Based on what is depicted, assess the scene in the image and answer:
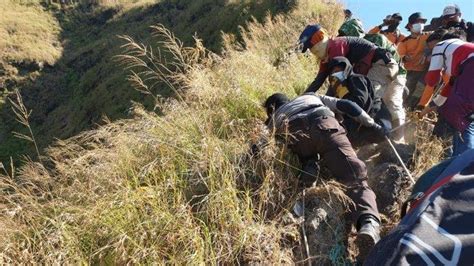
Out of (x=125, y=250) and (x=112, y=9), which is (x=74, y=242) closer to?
(x=125, y=250)

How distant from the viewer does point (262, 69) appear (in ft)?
19.6

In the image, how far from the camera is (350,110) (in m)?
3.32

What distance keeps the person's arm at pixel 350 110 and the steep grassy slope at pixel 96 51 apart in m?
12.1

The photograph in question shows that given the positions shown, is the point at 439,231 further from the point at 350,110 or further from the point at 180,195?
the point at 350,110

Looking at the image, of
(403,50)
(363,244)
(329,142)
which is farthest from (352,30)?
(363,244)

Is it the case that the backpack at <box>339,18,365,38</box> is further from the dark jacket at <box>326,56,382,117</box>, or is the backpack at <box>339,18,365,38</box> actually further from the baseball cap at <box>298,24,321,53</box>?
the dark jacket at <box>326,56,382,117</box>

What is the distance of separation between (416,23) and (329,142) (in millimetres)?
4510

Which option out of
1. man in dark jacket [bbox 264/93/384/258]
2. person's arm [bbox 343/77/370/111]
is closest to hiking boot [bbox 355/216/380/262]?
man in dark jacket [bbox 264/93/384/258]

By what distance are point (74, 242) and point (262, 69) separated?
4.07 meters

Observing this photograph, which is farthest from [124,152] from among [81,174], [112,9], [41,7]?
[41,7]

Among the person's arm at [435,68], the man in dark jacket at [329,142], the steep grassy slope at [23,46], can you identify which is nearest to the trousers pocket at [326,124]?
the man in dark jacket at [329,142]

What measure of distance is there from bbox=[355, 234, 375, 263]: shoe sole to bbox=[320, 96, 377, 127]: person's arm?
109 centimetres

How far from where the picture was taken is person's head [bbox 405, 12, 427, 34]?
21.4 ft

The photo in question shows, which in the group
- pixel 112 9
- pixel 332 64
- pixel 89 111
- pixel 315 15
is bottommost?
pixel 89 111
